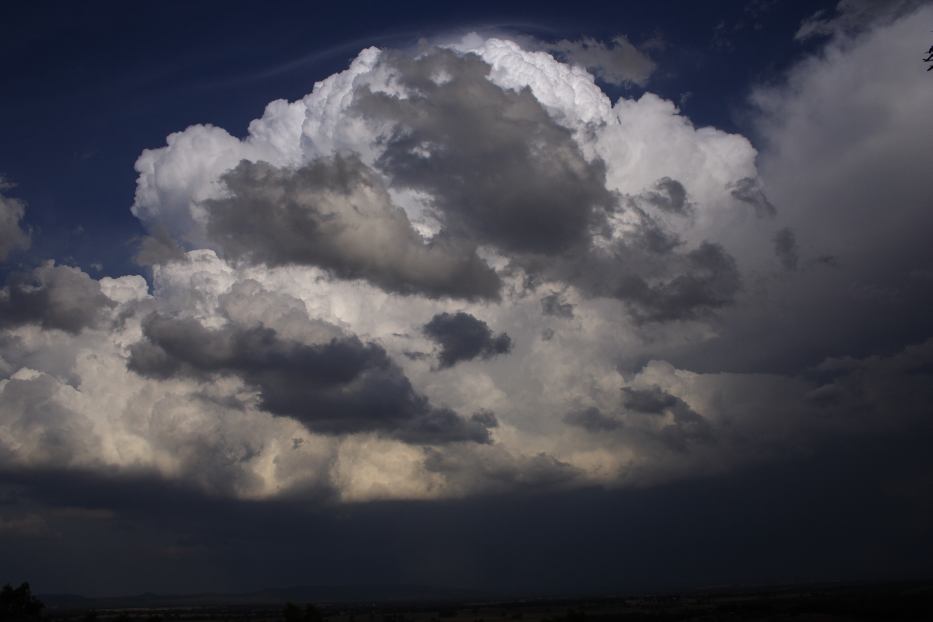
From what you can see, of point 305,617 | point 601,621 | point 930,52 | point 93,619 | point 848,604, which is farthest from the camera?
point 93,619

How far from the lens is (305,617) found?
11638 centimetres

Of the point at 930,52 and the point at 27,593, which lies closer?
the point at 930,52

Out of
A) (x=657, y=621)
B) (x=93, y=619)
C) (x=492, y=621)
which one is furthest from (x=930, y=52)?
(x=93, y=619)

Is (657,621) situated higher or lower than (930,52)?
lower

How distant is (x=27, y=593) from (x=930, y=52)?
179027mm

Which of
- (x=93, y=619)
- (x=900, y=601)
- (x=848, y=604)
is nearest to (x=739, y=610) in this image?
(x=848, y=604)

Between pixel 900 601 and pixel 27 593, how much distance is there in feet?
543

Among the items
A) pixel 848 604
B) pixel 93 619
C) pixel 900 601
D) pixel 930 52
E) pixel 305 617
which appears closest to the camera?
pixel 930 52

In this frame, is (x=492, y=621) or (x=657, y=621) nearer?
(x=657, y=621)

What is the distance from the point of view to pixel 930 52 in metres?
66.2

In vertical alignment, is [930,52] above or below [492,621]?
above

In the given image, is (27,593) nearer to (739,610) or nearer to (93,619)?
(93,619)

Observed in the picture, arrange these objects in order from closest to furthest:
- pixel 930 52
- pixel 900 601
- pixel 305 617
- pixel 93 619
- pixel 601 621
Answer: pixel 930 52, pixel 305 617, pixel 900 601, pixel 601 621, pixel 93 619

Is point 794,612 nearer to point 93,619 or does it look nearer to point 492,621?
point 492,621
